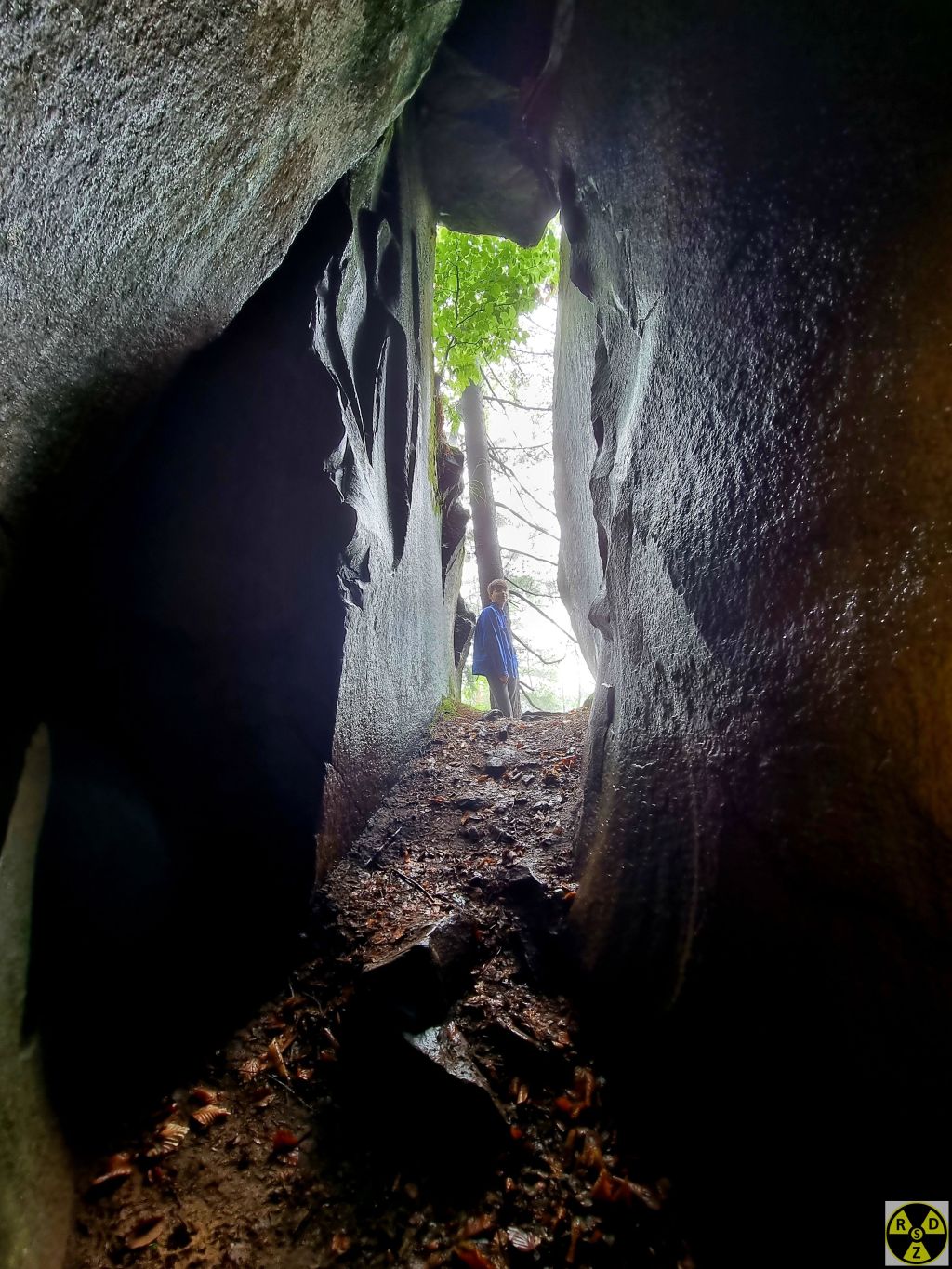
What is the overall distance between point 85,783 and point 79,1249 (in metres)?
1.82

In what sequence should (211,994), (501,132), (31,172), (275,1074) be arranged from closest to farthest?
(31,172) → (275,1074) → (211,994) → (501,132)

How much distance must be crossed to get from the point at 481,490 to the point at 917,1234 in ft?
38.7

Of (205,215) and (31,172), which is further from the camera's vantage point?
(205,215)

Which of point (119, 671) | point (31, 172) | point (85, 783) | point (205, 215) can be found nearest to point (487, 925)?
point (85, 783)

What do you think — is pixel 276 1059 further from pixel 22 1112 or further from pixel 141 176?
pixel 141 176

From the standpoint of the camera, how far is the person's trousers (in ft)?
30.7

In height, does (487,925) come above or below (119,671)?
below

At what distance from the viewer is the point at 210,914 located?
3.38m

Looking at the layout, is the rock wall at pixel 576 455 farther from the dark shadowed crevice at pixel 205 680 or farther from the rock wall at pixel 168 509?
the dark shadowed crevice at pixel 205 680

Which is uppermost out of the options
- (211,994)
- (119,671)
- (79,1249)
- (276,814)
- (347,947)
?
(119,671)

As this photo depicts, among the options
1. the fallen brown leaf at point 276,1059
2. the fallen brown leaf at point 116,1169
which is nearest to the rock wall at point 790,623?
the fallen brown leaf at point 276,1059

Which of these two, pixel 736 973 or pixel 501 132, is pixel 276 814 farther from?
pixel 501 132

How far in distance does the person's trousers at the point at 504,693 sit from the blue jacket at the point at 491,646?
0.16 meters

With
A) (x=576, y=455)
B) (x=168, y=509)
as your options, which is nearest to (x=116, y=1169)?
(x=168, y=509)
